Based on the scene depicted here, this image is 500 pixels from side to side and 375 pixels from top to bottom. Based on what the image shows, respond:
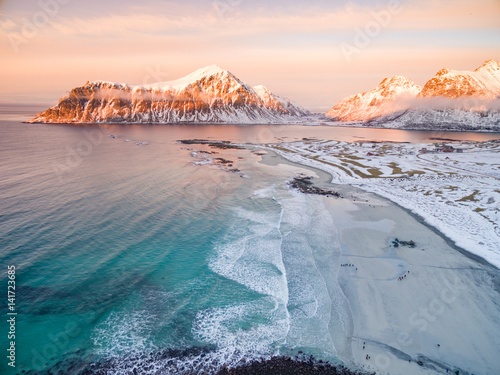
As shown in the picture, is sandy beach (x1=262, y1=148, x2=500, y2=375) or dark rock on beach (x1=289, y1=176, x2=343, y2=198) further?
dark rock on beach (x1=289, y1=176, x2=343, y2=198)

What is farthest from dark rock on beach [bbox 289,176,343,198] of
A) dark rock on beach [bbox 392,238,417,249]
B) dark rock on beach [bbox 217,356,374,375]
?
dark rock on beach [bbox 217,356,374,375]

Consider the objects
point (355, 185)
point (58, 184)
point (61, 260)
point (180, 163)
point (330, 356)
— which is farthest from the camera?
point (180, 163)

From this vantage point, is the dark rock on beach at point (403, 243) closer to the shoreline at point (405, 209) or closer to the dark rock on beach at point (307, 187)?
the shoreline at point (405, 209)

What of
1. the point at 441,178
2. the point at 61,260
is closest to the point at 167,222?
the point at 61,260

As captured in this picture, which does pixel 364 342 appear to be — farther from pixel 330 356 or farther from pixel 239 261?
pixel 239 261

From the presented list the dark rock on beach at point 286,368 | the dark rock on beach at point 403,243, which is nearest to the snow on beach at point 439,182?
the dark rock on beach at point 403,243

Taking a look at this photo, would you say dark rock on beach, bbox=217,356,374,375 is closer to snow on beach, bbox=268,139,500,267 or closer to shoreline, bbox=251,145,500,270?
shoreline, bbox=251,145,500,270
